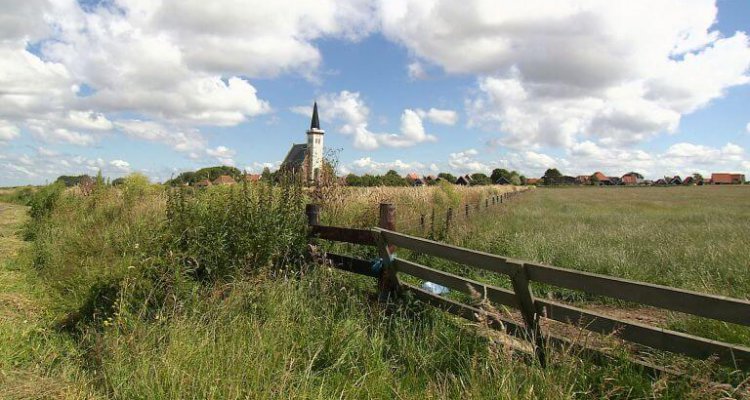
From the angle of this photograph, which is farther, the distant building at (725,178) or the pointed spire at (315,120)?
the distant building at (725,178)

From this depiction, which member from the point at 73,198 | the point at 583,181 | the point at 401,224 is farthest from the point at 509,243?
the point at 583,181

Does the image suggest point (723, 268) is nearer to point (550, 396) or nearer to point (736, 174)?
point (550, 396)

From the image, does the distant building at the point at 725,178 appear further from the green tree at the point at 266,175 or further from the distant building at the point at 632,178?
the green tree at the point at 266,175

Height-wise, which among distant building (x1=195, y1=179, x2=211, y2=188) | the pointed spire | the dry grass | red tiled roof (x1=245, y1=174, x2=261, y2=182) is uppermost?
the pointed spire

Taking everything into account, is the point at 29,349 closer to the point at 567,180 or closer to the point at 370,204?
the point at 370,204

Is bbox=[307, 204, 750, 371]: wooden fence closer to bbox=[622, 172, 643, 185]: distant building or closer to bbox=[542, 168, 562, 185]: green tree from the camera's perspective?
bbox=[542, 168, 562, 185]: green tree

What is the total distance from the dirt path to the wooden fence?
2.90 m

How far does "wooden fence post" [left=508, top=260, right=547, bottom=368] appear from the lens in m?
3.53

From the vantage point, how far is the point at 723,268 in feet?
24.0

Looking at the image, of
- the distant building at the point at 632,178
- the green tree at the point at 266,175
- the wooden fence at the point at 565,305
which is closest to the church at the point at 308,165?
the green tree at the point at 266,175

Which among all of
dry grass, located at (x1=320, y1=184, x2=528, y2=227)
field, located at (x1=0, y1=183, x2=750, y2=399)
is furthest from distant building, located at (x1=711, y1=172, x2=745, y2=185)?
field, located at (x1=0, y1=183, x2=750, y2=399)

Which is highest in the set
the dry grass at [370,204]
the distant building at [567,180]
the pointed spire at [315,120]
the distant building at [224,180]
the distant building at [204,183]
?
the pointed spire at [315,120]

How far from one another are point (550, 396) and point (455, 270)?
526 cm

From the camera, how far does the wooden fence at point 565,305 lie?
2.84 m
